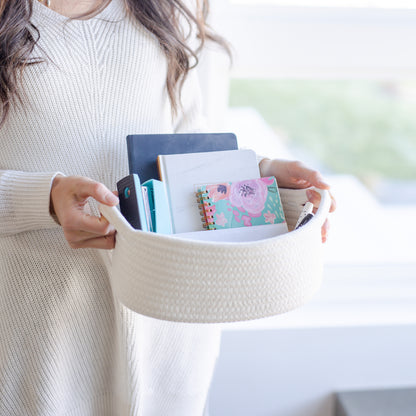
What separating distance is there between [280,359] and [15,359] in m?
0.63

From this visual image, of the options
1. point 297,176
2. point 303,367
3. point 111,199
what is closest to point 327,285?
point 303,367

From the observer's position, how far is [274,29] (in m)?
1.06

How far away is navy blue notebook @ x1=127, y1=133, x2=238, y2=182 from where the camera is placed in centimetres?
63

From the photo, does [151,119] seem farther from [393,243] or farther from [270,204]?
[393,243]

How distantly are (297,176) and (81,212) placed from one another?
11.7 inches

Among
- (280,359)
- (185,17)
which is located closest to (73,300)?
(185,17)

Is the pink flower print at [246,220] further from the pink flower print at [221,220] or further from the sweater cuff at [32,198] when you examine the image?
the sweater cuff at [32,198]


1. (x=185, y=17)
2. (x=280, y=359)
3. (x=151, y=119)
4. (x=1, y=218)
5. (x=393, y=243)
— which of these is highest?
(x=185, y=17)

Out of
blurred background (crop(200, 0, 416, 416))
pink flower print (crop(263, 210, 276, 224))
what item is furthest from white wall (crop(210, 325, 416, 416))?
pink flower print (crop(263, 210, 276, 224))

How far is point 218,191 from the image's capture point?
2.01 feet

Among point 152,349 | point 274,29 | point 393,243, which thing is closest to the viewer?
point 152,349

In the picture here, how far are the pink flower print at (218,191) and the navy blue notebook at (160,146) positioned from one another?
75 millimetres

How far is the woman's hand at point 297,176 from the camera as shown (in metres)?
0.63

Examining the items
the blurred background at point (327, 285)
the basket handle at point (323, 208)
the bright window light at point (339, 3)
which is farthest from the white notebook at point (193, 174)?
the bright window light at point (339, 3)
